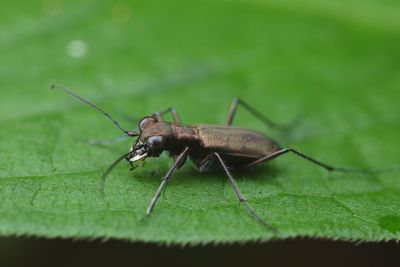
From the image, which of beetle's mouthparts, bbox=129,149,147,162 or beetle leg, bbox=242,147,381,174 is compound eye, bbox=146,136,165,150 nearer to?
beetle's mouthparts, bbox=129,149,147,162

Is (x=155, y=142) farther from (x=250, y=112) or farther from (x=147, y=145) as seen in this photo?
(x=250, y=112)

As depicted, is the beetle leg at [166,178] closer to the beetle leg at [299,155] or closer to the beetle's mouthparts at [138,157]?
the beetle's mouthparts at [138,157]

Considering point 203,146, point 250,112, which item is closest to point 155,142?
point 203,146

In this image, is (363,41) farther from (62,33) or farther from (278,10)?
(62,33)

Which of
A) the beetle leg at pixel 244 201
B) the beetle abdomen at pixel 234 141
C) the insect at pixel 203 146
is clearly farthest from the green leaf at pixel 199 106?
the beetle abdomen at pixel 234 141

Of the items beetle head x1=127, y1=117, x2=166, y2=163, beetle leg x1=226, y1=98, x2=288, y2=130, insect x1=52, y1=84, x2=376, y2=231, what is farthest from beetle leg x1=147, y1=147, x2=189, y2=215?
beetle leg x1=226, y1=98, x2=288, y2=130

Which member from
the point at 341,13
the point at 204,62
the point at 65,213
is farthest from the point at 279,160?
the point at 341,13
